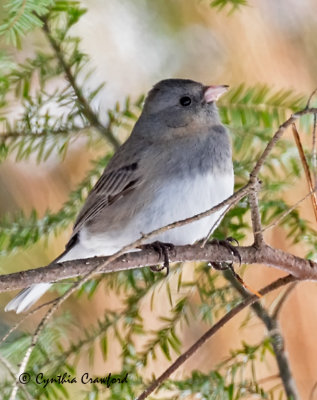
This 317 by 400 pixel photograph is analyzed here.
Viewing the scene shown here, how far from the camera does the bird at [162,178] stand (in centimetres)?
111

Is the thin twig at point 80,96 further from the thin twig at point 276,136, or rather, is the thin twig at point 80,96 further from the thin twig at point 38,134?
the thin twig at point 276,136

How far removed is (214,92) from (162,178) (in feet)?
0.55

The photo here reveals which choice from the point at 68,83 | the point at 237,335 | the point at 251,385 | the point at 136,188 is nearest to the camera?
the point at 251,385

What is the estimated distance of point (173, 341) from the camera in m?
0.97

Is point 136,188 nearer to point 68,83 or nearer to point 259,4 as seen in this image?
point 68,83

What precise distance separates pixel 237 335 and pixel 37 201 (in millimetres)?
542

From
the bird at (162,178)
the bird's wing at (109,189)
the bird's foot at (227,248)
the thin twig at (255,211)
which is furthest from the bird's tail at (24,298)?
the thin twig at (255,211)

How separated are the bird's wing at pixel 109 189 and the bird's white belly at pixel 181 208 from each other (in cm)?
6

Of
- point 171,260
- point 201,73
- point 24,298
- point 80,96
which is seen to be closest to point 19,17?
point 80,96

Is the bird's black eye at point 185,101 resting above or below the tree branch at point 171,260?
above

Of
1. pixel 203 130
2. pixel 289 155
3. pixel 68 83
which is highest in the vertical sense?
pixel 68 83

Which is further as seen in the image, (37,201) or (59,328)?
(37,201)

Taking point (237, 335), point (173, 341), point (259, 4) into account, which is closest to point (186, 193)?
point (173, 341)

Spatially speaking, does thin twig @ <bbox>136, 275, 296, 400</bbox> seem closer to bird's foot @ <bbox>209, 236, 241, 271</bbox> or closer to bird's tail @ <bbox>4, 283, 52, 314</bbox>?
bird's foot @ <bbox>209, 236, 241, 271</bbox>
